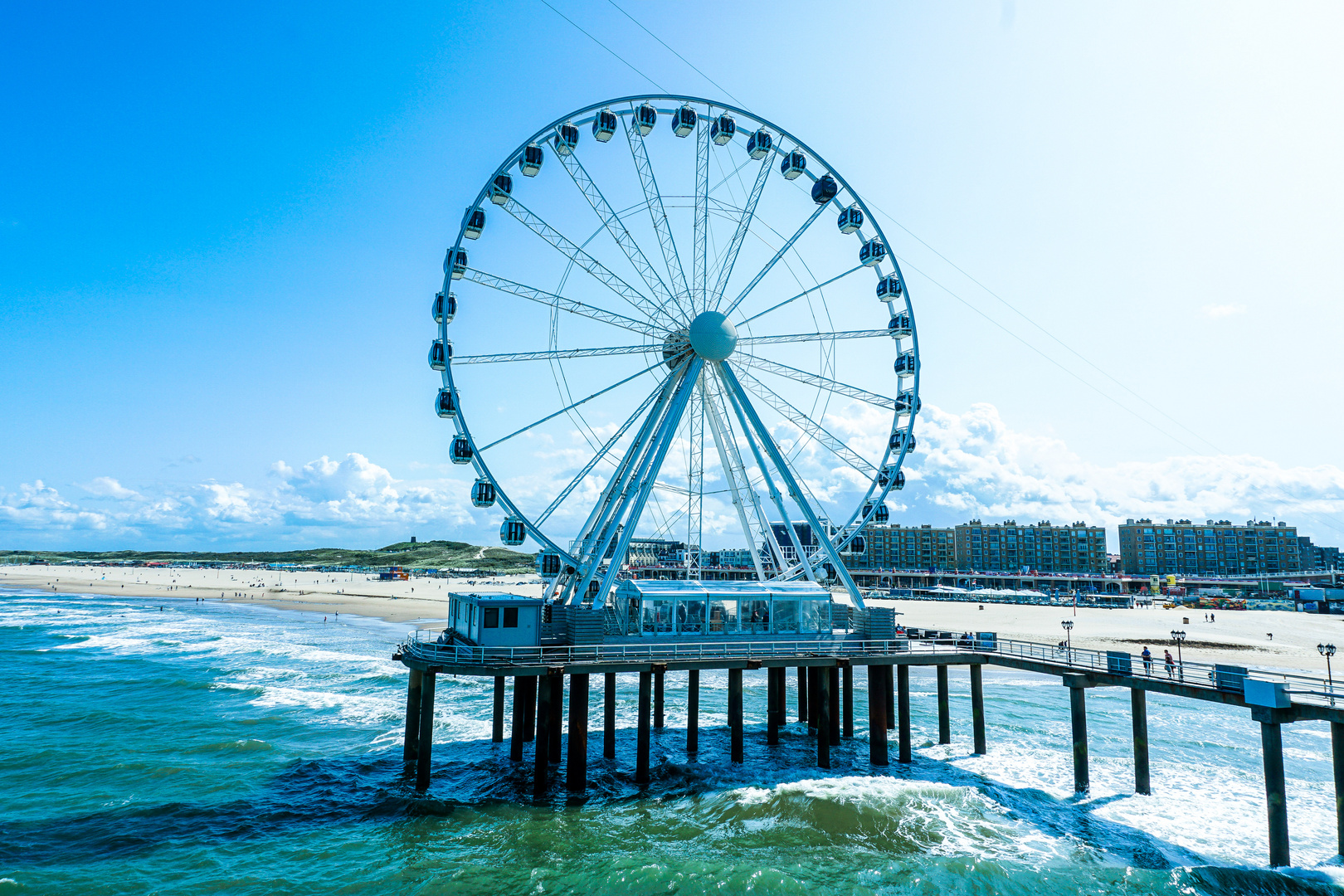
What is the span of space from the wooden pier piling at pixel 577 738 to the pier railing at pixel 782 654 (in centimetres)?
96

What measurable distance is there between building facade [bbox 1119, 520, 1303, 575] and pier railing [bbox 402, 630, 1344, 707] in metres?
173

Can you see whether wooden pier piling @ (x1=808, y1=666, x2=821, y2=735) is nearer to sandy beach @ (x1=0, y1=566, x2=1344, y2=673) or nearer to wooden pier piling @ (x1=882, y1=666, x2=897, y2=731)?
wooden pier piling @ (x1=882, y1=666, x2=897, y2=731)

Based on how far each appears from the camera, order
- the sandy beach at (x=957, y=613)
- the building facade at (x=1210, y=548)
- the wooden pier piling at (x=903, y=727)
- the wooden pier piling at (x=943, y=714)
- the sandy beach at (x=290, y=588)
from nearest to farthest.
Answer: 1. the wooden pier piling at (x=903, y=727)
2. the wooden pier piling at (x=943, y=714)
3. the sandy beach at (x=957, y=613)
4. the sandy beach at (x=290, y=588)
5. the building facade at (x=1210, y=548)

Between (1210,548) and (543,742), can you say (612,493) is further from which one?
(1210,548)

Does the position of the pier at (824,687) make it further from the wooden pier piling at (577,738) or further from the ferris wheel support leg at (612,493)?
the ferris wheel support leg at (612,493)

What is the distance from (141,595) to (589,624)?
118 meters

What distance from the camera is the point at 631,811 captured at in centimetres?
2338

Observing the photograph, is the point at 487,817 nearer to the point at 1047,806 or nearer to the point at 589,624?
the point at 589,624

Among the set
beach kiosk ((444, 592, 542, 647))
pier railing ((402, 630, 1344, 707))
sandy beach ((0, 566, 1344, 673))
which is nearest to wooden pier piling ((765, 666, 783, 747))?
pier railing ((402, 630, 1344, 707))

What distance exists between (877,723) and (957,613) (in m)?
70.8

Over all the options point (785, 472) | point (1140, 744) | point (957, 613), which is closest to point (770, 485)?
point (785, 472)

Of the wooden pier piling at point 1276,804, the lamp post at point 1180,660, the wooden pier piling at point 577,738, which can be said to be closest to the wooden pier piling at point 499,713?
the wooden pier piling at point 577,738

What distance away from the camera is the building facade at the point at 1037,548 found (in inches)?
7028

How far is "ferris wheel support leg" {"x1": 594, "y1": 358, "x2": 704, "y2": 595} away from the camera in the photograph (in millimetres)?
28047
